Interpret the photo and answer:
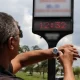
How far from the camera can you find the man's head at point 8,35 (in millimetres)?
1943

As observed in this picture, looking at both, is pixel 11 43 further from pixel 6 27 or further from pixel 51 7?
pixel 51 7

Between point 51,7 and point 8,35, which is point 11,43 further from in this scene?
point 51,7

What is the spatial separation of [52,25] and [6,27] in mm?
6465

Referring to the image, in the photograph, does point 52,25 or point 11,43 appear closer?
point 11,43

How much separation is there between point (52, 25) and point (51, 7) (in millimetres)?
710

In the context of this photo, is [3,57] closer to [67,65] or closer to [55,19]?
[67,65]

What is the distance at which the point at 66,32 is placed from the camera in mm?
8211

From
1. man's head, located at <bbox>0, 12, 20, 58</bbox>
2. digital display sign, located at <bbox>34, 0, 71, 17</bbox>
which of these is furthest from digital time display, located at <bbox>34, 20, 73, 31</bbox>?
man's head, located at <bbox>0, 12, 20, 58</bbox>

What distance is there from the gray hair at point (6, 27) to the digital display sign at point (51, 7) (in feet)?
22.2

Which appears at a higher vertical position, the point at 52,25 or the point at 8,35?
the point at 8,35

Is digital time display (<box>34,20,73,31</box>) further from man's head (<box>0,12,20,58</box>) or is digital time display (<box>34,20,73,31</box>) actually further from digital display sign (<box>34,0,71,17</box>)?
man's head (<box>0,12,20,58</box>)

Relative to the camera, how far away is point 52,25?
27.5 feet

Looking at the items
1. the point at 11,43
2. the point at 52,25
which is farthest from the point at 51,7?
the point at 11,43

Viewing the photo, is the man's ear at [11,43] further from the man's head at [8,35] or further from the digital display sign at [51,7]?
the digital display sign at [51,7]
